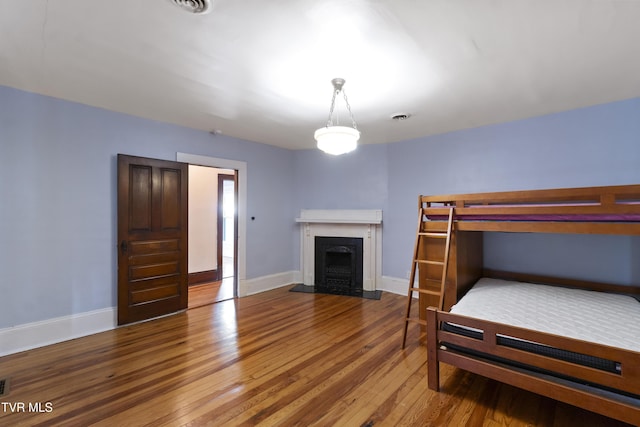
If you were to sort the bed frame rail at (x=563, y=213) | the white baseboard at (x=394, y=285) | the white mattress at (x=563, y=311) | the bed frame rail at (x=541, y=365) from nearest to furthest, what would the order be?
the bed frame rail at (x=541, y=365), the white mattress at (x=563, y=311), the bed frame rail at (x=563, y=213), the white baseboard at (x=394, y=285)

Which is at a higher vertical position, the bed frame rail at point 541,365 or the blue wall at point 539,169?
the blue wall at point 539,169

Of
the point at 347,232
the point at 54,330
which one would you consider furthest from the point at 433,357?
the point at 54,330

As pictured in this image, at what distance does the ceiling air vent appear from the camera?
1555 millimetres

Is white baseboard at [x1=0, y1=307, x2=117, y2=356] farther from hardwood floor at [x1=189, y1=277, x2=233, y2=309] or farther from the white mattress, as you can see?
the white mattress

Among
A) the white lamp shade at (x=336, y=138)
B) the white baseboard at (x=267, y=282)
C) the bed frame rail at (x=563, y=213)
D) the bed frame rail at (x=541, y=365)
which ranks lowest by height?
the white baseboard at (x=267, y=282)

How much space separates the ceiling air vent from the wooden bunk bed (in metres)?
2.43

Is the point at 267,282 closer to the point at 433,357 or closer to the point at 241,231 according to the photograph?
the point at 241,231

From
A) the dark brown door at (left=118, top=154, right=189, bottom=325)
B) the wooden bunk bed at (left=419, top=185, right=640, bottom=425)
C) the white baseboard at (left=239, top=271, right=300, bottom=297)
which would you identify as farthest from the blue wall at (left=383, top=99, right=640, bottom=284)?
the dark brown door at (left=118, top=154, right=189, bottom=325)

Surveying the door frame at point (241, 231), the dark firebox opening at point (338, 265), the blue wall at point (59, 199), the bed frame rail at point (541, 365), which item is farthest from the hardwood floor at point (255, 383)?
the dark firebox opening at point (338, 265)

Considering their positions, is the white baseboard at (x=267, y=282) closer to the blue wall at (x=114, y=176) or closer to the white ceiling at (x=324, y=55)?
the blue wall at (x=114, y=176)

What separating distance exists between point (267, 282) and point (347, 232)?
1.61 m

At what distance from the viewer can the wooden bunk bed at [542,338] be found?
5.16 ft

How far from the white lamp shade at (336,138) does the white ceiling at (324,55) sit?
51 centimetres

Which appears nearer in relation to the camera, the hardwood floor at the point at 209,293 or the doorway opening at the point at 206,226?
the hardwood floor at the point at 209,293
